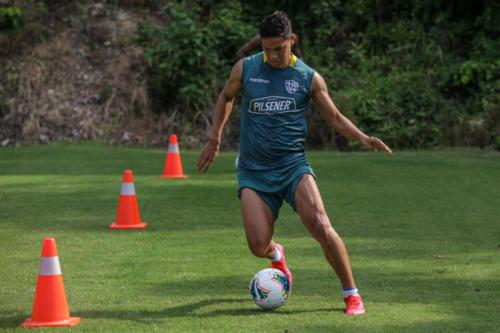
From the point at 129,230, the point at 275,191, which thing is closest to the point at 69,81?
the point at 129,230

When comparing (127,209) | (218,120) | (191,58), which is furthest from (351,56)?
(218,120)

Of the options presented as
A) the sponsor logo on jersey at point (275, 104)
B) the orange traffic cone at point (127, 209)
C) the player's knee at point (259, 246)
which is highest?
the sponsor logo on jersey at point (275, 104)

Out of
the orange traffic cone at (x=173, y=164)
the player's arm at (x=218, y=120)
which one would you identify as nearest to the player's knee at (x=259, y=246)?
the player's arm at (x=218, y=120)

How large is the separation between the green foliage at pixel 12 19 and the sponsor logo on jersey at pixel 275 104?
18.7 m

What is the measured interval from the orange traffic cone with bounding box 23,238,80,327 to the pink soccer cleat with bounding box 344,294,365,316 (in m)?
1.82

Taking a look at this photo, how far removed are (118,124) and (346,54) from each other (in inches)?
218

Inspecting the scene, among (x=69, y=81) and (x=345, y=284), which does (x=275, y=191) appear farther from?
(x=69, y=81)

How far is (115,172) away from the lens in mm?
18031

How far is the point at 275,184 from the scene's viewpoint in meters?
8.13

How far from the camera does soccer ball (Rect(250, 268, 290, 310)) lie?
7902mm

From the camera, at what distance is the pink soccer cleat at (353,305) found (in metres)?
7.75

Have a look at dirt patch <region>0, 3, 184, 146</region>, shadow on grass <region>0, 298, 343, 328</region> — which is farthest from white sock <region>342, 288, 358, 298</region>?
dirt patch <region>0, 3, 184, 146</region>

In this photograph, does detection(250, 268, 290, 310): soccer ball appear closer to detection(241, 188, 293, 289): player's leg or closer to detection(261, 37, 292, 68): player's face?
detection(241, 188, 293, 289): player's leg

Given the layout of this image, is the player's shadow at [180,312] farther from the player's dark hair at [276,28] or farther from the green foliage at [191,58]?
the green foliage at [191,58]
